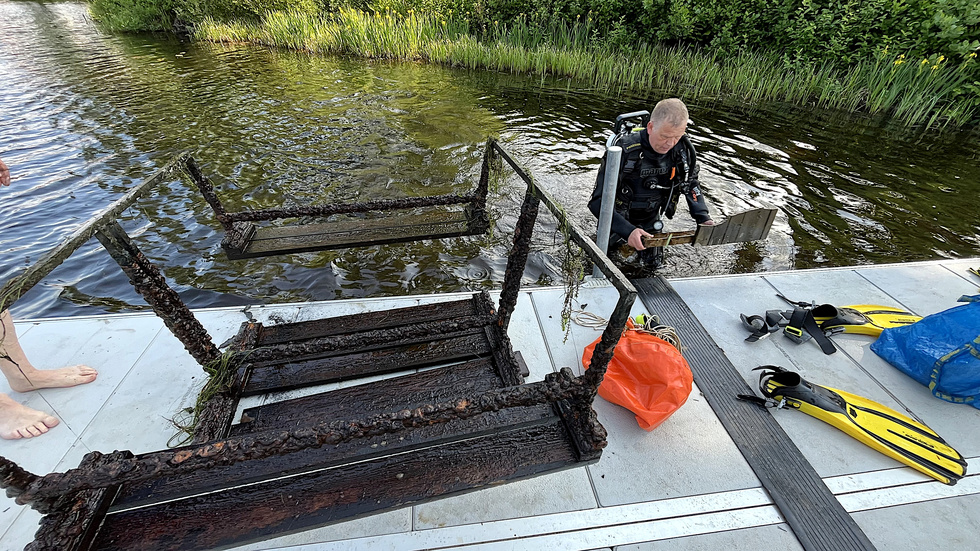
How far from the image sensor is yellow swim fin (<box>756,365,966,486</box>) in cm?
240

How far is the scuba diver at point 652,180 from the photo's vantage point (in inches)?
150

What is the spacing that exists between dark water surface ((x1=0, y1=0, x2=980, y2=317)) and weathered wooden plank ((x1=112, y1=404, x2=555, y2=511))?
266cm

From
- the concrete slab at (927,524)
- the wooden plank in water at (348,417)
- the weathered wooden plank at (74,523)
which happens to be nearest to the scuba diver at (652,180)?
the wooden plank in water at (348,417)

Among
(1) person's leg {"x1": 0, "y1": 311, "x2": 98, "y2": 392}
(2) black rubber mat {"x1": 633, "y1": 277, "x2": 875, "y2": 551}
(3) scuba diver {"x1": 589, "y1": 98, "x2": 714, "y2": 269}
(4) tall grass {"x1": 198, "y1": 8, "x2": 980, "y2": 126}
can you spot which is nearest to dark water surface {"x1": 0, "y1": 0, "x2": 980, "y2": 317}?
(4) tall grass {"x1": 198, "y1": 8, "x2": 980, "y2": 126}

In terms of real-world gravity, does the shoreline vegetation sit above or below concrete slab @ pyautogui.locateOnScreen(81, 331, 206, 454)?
above

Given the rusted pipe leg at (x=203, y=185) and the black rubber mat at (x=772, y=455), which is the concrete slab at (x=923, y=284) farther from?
the rusted pipe leg at (x=203, y=185)

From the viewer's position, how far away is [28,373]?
2.63 metres

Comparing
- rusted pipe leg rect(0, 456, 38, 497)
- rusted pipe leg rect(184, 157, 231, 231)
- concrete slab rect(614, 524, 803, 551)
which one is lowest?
concrete slab rect(614, 524, 803, 551)

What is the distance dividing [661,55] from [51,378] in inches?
525

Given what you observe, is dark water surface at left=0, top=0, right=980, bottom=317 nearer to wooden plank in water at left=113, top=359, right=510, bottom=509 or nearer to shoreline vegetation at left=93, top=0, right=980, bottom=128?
shoreline vegetation at left=93, top=0, right=980, bottom=128

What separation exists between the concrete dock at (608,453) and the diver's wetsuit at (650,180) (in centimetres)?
101

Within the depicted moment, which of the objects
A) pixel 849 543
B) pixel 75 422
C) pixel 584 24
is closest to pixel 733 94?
pixel 584 24

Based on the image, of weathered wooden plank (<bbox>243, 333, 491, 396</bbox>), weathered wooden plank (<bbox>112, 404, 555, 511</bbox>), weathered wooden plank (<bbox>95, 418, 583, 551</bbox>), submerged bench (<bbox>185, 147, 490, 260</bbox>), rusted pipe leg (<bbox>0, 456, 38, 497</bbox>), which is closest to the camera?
rusted pipe leg (<bbox>0, 456, 38, 497</bbox>)

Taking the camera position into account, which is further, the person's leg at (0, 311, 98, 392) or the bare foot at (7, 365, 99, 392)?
the bare foot at (7, 365, 99, 392)
